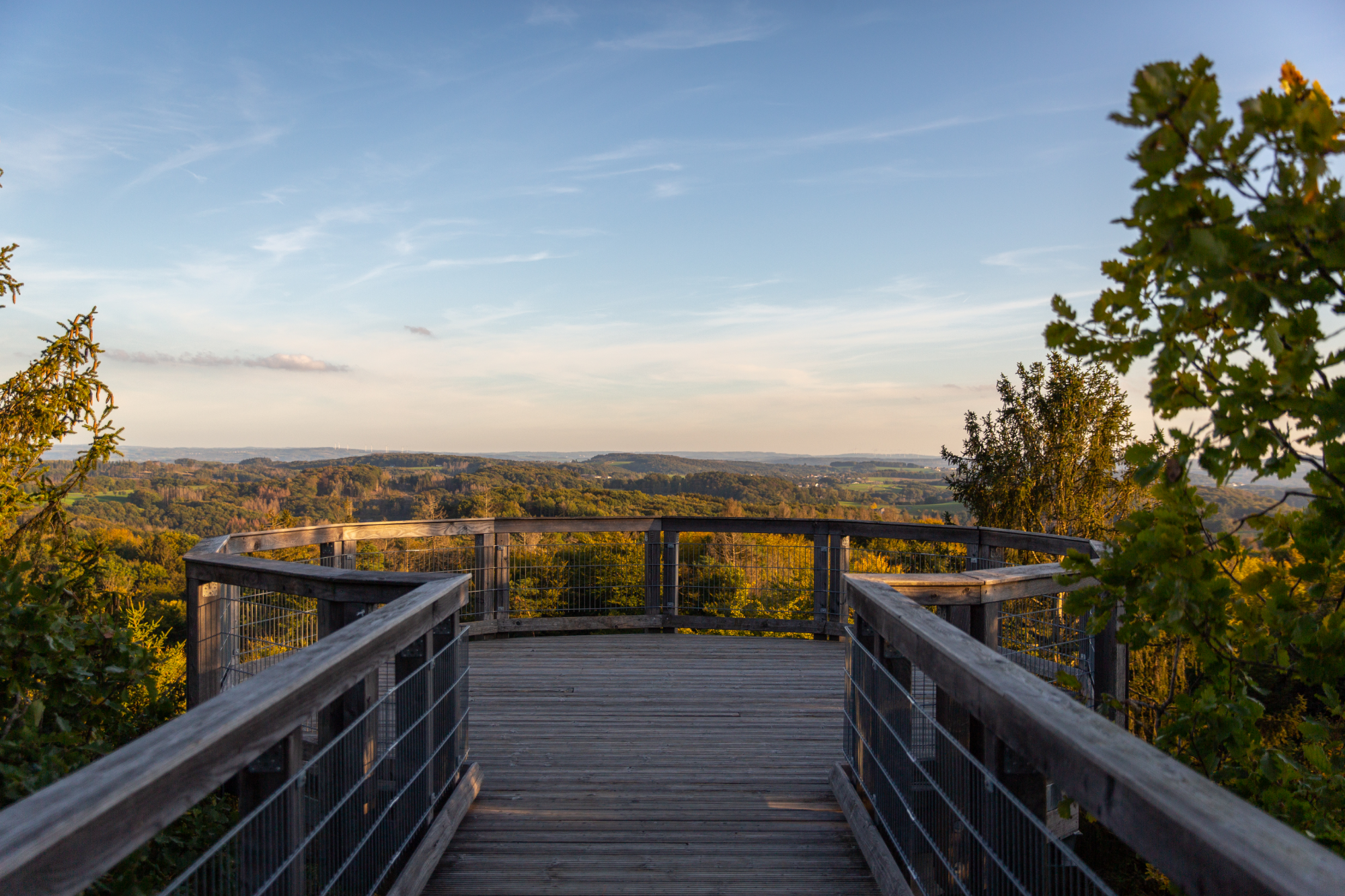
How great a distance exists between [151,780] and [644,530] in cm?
573

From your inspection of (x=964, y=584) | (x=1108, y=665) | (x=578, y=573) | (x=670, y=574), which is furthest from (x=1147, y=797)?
(x=578, y=573)

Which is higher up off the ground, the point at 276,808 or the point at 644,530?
the point at 644,530

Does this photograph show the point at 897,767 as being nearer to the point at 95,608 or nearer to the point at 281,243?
the point at 95,608

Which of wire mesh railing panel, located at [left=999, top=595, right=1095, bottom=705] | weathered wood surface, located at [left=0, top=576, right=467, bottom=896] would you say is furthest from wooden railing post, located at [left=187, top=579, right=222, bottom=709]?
wire mesh railing panel, located at [left=999, top=595, right=1095, bottom=705]

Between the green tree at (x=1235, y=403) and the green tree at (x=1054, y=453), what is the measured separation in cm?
2046

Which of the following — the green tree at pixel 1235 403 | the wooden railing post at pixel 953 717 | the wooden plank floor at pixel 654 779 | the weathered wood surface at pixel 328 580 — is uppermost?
the green tree at pixel 1235 403

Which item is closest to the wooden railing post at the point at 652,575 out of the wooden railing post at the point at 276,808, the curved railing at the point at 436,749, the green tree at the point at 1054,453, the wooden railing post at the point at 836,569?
the wooden railing post at the point at 836,569

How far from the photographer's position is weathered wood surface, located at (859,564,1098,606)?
280 centimetres

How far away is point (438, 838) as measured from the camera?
2.80 meters

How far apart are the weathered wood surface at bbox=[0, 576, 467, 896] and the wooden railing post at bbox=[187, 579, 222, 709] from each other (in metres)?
2.38

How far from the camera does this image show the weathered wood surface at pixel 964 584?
2.80 meters

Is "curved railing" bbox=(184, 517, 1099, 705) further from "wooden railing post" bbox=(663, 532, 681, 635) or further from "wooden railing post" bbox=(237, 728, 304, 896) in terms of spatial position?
"wooden railing post" bbox=(237, 728, 304, 896)

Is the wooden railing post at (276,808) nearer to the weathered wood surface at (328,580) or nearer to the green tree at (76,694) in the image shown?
the green tree at (76,694)

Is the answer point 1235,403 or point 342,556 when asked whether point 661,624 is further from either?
point 1235,403
